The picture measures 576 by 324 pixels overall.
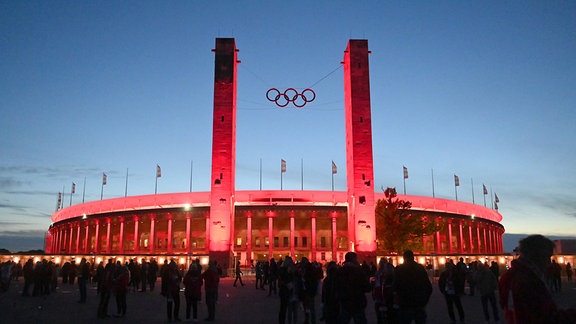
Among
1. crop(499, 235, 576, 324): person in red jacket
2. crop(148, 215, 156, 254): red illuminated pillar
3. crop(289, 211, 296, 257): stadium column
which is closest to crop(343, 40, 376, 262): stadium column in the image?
crop(289, 211, 296, 257): stadium column

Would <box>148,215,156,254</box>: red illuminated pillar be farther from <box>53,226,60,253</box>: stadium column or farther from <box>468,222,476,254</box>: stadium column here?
<box>468,222,476,254</box>: stadium column

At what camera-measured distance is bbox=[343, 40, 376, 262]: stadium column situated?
52469 mm

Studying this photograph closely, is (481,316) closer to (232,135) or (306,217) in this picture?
(232,135)

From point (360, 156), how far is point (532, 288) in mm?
50189

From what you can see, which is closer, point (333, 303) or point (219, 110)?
point (333, 303)

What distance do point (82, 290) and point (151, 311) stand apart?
4.82m

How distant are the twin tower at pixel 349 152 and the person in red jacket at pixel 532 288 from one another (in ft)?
156

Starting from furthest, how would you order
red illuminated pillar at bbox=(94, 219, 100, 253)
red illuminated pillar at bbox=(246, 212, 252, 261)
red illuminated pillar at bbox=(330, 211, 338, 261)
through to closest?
1. red illuminated pillar at bbox=(94, 219, 100, 253)
2. red illuminated pillar at bbox=(246, 212, 252, 261)
3. red illuminated pillar at bbox=(330, 211, 338, 261)

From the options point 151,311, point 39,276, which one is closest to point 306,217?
point 39,276

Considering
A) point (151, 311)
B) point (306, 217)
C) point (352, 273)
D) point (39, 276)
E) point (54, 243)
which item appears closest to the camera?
point (352, 273)

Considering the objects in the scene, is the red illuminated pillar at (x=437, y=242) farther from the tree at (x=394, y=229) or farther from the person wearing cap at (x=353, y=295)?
the person wearing cap at (x=353, y=295)

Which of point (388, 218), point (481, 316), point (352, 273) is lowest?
point (481, 316)

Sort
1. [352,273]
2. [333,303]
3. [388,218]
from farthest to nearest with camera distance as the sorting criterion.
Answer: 1. [388,218]
2. [333,303]
3. [352,273]

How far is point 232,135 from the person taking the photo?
180 ft
